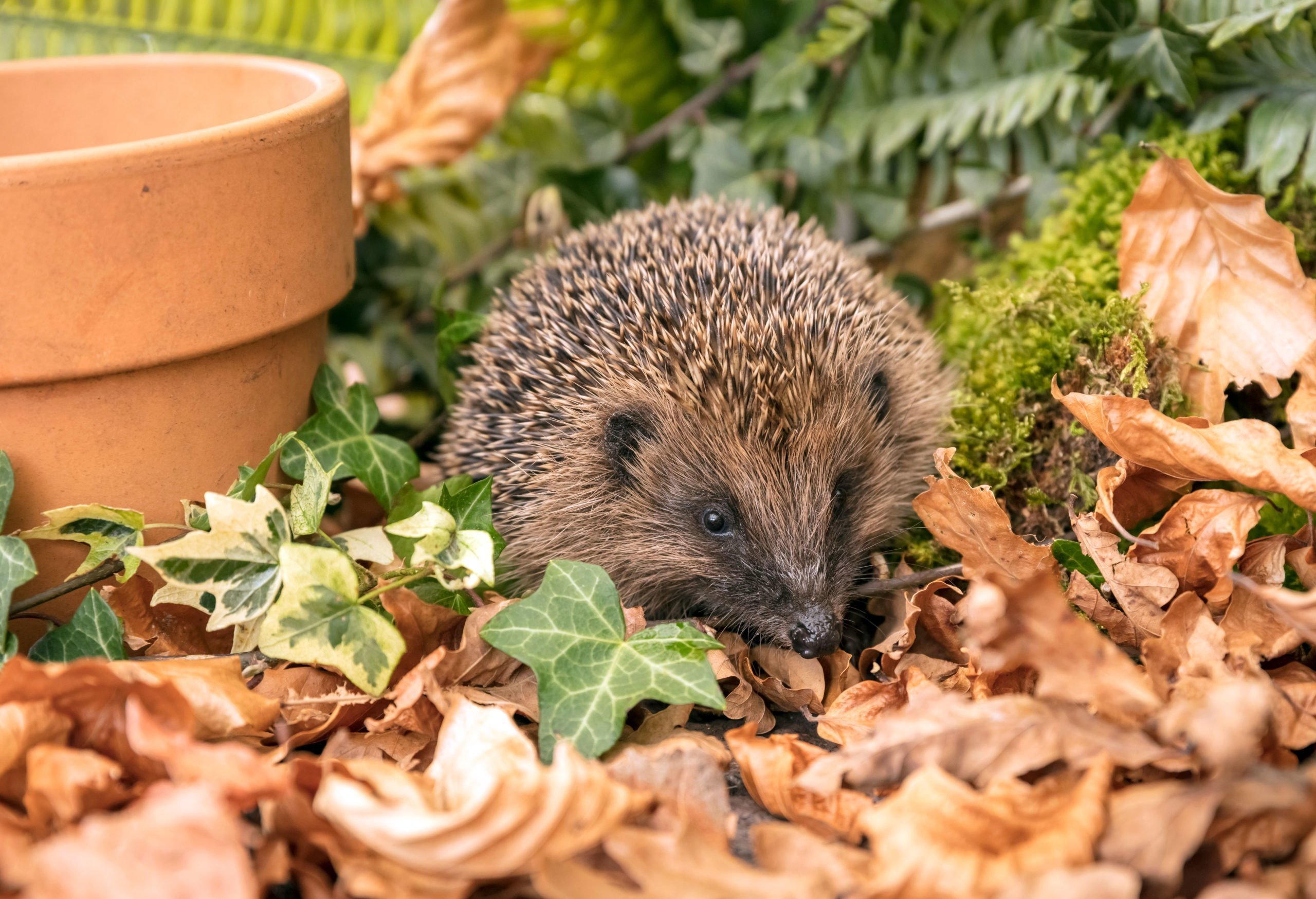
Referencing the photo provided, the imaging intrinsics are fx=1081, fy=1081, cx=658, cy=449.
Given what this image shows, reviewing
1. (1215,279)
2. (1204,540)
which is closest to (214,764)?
(1204,540)

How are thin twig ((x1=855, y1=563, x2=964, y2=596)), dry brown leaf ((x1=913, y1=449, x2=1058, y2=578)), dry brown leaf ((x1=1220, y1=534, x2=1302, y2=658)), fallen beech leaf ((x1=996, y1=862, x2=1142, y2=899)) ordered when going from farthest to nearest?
thin twig ((x1=855, y1=563, x2=964, y2=596)) → dry brown leaf ((x1=913, y1=449, x2=1058, y2=578)) → dry brown leaf ((x1=1220, y1=534, x2=1302, y2=658)) → fallen beech leaf ((x1=996, y1=862, x2=1142, y2=899))

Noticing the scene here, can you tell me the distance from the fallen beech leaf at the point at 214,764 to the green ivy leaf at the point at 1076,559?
55.6 inches

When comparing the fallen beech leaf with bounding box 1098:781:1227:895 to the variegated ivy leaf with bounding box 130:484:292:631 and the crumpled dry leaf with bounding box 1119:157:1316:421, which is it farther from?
the variegated ivy leaf with bounding box 130:484:292:631

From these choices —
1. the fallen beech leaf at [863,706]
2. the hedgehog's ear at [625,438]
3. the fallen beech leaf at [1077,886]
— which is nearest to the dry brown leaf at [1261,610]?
the fallen beech leaf at [863,706]

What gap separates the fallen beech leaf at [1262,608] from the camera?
1740 millimetres

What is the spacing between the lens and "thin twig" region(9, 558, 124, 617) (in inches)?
78.2

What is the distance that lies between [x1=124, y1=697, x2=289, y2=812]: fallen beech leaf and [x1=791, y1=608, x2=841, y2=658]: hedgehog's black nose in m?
1.07

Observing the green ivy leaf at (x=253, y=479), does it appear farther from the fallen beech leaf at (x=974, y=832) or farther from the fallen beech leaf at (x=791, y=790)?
the fallen beech leaf at (x=974, y=832)

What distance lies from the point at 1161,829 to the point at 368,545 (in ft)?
4.72

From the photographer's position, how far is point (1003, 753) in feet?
4.95

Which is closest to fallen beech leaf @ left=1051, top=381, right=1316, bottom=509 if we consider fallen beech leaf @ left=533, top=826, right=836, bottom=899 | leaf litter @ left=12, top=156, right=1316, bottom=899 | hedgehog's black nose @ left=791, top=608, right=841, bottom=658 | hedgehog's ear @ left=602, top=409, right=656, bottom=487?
leaf litter @ left=12, top=156, right=1316, bottom=899

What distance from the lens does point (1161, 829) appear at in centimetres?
137

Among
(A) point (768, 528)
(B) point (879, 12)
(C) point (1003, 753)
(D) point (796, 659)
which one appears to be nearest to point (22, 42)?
(B) point (879, 12)

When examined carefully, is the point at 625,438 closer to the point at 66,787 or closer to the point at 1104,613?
the point at 1104,613
